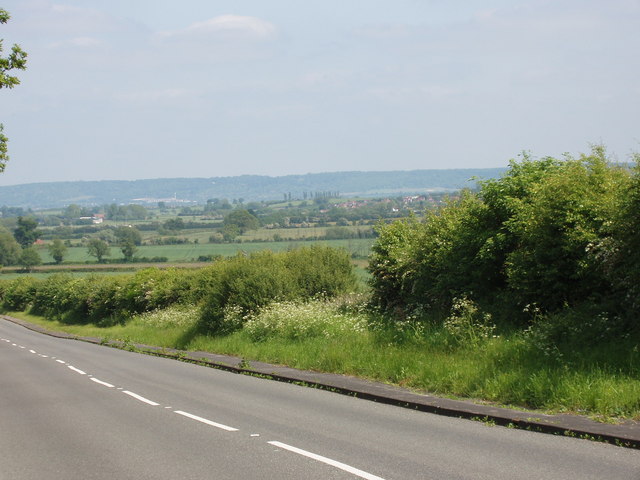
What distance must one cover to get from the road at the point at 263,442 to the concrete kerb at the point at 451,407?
23cm

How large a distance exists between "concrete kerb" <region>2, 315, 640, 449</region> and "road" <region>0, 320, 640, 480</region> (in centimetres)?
23

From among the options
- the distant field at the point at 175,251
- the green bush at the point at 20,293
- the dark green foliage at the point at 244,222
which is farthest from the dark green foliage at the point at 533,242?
the dark green foliage at the point at 244,222

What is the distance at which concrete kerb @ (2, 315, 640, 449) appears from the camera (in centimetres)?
881

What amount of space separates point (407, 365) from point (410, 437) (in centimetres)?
480

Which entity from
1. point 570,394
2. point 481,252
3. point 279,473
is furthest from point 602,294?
point 279,473

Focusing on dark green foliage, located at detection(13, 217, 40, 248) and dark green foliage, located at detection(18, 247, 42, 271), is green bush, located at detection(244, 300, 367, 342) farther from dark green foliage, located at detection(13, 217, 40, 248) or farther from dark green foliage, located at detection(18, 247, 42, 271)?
dark green foliage, located at detection(13, 217, 40, 248)

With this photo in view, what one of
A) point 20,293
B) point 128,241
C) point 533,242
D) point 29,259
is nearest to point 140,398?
point 533,242

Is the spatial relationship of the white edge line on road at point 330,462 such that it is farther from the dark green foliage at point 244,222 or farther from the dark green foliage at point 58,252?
the dark green foliage at point 244,222

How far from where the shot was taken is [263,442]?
30.9 feet

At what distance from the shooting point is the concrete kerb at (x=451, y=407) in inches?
347

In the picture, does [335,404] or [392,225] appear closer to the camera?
[335,404]

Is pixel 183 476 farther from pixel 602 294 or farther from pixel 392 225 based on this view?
pixel 392 225

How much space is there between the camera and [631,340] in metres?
11.6

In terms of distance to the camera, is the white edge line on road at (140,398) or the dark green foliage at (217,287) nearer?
the white edge line on road at (140,398)
